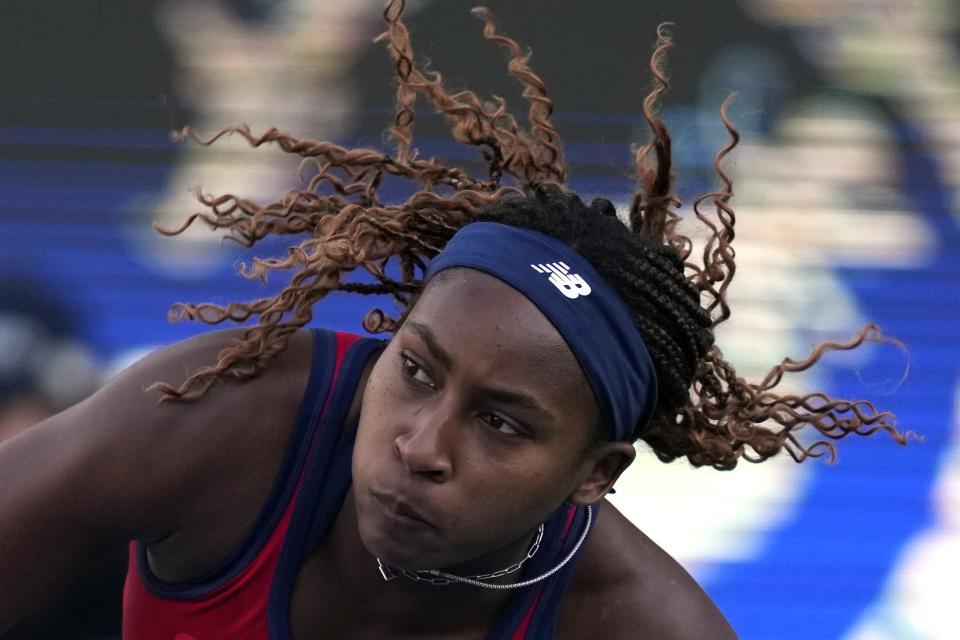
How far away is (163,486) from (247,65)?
1834 millimetres

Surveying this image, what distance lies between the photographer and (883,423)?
2449 mm

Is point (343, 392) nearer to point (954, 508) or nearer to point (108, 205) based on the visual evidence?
point (108, 205)

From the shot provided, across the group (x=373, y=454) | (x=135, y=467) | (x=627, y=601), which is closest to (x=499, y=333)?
(x=373, y=454)

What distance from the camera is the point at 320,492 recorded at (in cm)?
210

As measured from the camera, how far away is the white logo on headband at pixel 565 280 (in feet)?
6.30

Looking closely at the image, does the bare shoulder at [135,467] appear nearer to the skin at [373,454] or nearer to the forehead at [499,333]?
the skin at [373,454]

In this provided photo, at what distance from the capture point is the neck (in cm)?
214

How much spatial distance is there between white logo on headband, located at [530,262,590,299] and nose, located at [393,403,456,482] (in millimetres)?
251

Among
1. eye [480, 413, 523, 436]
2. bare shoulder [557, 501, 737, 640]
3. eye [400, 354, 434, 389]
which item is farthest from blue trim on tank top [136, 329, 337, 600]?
bare shoulder [557, 501, 737, 640]

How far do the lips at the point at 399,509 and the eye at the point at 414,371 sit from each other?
0.16m

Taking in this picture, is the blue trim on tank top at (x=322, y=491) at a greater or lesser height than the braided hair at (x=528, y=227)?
lesser

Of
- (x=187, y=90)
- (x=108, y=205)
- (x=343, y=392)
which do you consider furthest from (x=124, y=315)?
(x=343, y=392)

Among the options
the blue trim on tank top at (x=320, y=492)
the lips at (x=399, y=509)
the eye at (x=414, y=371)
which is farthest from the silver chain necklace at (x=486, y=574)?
the eye at (x=414, y=371)

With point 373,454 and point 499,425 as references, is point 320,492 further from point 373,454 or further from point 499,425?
point 499,425
